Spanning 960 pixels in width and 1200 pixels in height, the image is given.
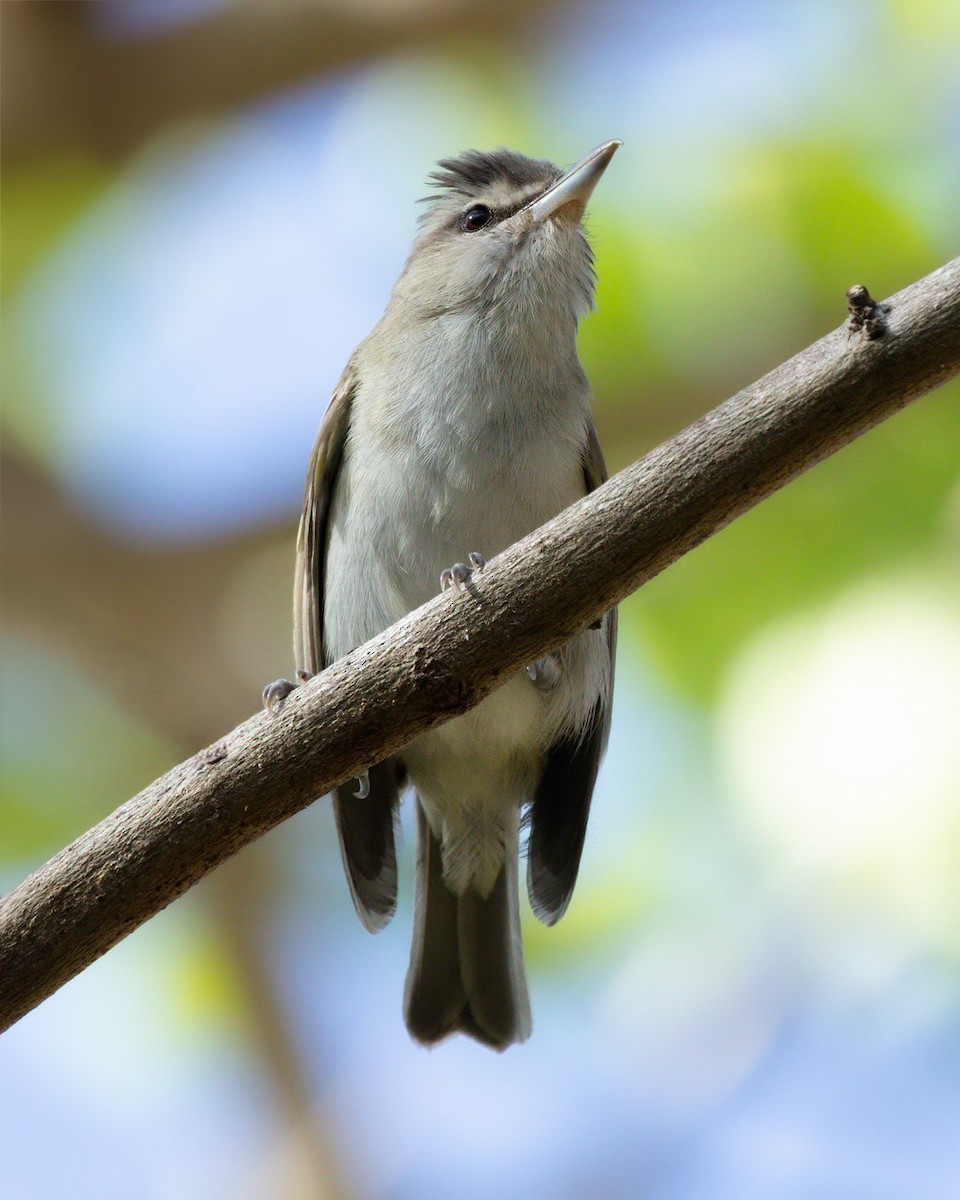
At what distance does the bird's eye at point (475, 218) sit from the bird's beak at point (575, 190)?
0.73ft

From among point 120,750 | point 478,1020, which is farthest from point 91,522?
point 478,1020

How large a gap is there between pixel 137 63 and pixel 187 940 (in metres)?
3.51

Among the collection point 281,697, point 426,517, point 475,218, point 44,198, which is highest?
point 44,198

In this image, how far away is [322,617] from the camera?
13.4 feet

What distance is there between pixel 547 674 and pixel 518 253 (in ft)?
4.10

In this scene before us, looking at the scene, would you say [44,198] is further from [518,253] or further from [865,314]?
[865,314]

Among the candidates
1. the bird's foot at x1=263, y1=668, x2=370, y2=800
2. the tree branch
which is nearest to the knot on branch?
the tree branch

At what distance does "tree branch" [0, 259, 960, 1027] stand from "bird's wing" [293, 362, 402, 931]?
1521 millimetres

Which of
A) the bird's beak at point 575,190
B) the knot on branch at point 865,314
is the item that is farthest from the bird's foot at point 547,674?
the knot on branch at point 865,314

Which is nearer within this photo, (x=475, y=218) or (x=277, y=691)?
(x=277, y=691)

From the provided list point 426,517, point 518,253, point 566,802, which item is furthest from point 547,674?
point 518,253

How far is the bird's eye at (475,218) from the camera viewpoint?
14.0 ft

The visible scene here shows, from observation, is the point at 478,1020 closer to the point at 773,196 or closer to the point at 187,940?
the point at 187,940

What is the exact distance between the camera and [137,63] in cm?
524
